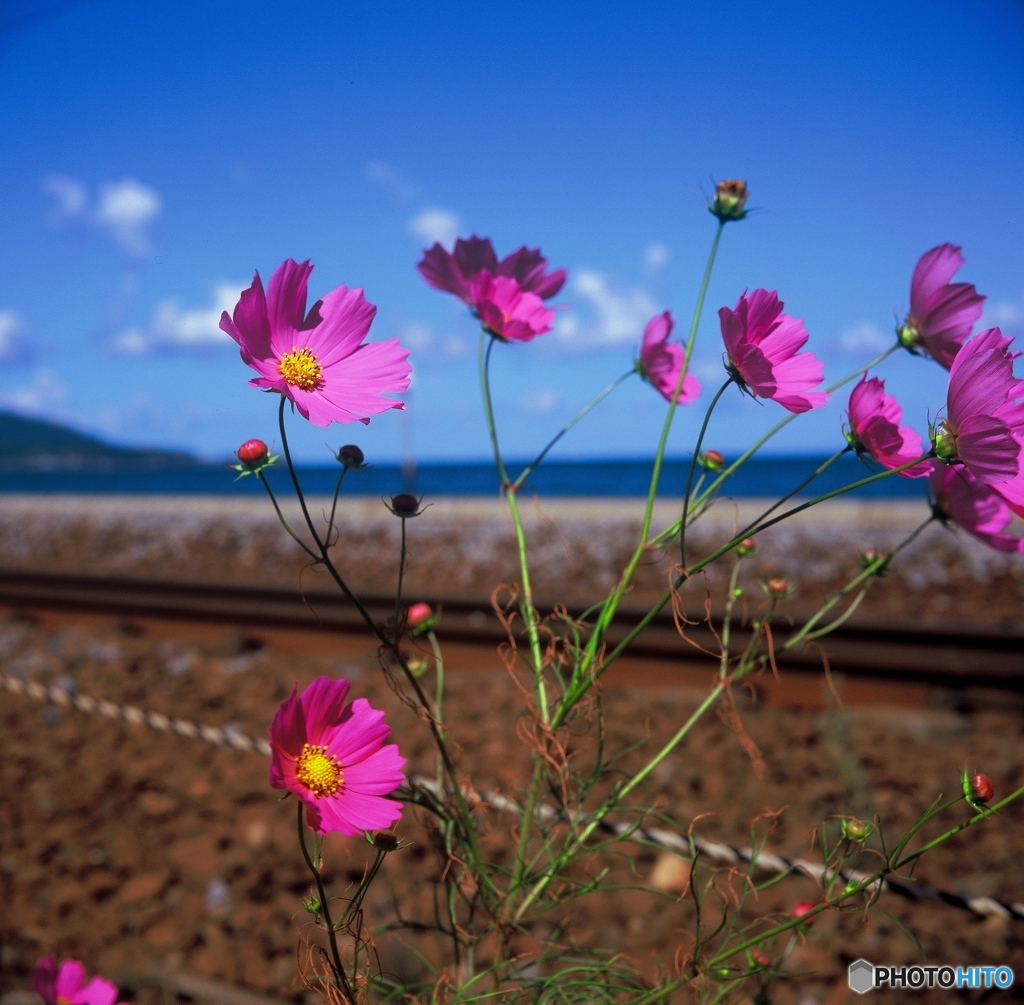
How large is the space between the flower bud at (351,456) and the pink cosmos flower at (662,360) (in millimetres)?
330

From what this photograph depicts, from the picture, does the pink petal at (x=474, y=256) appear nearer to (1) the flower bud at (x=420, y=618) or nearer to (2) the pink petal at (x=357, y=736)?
(1) the flower bud at (x=420, y=618)

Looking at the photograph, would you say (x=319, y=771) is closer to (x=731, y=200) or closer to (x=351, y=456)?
(x=351, y=456)

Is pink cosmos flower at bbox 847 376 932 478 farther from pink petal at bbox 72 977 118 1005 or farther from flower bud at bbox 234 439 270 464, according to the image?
pink petal at bbox 72 977 118 1005

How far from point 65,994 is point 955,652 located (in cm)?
341

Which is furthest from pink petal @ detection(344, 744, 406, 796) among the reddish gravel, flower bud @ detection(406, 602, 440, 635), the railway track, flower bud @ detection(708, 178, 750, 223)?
the railway track

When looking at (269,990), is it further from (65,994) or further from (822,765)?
(822,765)

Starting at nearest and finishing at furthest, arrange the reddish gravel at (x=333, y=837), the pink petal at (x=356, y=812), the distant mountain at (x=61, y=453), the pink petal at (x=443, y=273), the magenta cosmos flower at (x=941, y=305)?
the pink petal at (x=356, y=812)
the magenta cosmos flower at (x=941, y=305)
the pink petal at (x=443, y=273)
the reddish gravel at (x=333, y=837)
the distant mountain at (x=61, y=453)

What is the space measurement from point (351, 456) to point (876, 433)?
1.18ft

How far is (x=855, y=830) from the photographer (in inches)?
23.8

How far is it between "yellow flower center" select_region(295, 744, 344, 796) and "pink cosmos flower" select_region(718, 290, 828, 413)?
368mm

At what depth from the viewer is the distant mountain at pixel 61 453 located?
8048 centimetres

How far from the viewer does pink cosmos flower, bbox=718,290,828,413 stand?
58 centimetres

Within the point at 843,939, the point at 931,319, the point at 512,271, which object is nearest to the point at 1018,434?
the point at 931,319

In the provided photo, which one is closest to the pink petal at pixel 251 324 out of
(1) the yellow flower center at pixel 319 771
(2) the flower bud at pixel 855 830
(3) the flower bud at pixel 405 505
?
(3) the flower bud at pixel 405 505
